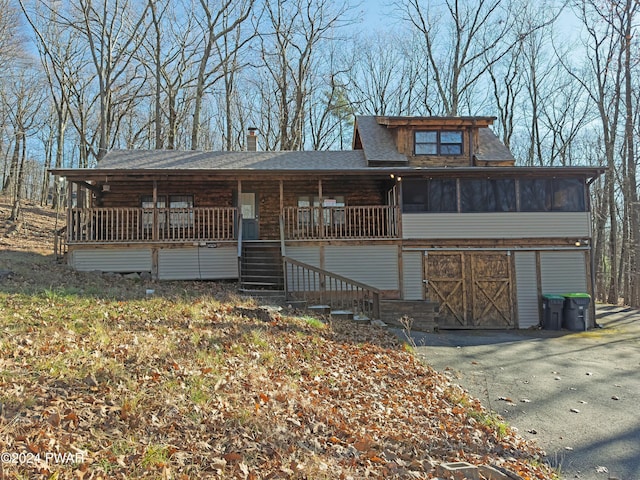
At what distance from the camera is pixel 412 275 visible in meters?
13.4

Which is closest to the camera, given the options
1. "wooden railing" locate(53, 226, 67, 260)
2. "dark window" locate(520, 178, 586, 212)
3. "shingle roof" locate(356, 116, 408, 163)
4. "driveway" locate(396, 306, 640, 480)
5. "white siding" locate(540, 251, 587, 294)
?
"driveway" locate(396, 306, 640, 480)

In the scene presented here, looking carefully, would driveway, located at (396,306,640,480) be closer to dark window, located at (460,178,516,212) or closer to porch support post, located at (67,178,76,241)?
dark window, located at (460,178,516,212)

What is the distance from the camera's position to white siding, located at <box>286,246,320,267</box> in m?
13.5

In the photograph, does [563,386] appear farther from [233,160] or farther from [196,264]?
[233,160]

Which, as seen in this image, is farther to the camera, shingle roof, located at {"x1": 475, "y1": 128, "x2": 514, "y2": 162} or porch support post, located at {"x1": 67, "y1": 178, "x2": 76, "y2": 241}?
shingle roof, located at {"x1": 475, "y1": 128, "x2": 514, "y2": 162}

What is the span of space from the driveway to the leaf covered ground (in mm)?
514

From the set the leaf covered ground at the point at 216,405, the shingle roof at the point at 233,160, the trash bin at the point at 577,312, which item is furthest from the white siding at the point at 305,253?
the trash bin at the point at 577,312

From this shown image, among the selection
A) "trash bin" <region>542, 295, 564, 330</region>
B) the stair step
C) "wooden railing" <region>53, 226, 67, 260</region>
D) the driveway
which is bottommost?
the driveway

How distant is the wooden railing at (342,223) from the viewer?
13.5m

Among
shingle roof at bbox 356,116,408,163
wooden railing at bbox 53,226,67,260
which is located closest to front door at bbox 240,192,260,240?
shingle roof at bbox 356,116,408,163

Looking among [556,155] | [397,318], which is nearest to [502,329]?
[397,318]

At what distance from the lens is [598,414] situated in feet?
18.4

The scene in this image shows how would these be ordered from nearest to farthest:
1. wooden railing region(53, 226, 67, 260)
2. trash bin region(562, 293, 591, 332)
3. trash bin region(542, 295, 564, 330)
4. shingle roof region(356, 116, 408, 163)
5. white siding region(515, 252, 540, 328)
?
trash bin region(562, 293, 591, 332)
trash bin region(542, 295, 564, 330)
white siding region(515, 252, 540, 328)
wooden railing region(53, 226, 67, 260)
shingle roof region(356, 116, 408, 163)

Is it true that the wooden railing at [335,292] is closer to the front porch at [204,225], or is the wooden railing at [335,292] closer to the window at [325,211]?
the front porch at [204,225]
